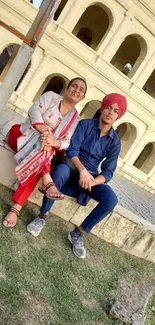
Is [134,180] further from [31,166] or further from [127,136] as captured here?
[31,166]

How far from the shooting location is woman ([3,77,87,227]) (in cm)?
355

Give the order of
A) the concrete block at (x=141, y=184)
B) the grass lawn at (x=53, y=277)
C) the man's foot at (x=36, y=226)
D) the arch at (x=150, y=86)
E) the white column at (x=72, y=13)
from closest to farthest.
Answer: the grass lawn at (x=53, y=277) < the man's foot at (x=36, y=226) < the white column at (x=72, y=13) < the concrete block at (x=141, y=184) < the arch at (x=150, y=86)

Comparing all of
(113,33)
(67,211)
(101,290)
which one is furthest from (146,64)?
(101,290)

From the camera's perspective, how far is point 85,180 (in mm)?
3676

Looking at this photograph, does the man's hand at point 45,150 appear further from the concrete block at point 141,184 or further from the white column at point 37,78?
the concrete block at point 141,184

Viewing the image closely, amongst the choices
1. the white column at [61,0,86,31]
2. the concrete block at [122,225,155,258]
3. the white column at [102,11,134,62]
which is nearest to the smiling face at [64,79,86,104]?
the concrete block at [122,225,155,258]

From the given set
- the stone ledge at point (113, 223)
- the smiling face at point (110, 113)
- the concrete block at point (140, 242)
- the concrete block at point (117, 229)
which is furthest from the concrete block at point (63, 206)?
the smiling face at point (110, 113)

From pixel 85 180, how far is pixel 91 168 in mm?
384

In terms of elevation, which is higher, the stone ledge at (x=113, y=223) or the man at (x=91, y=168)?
the man at (x=91, y=168)

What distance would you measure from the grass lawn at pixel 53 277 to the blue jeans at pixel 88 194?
1.06 ft

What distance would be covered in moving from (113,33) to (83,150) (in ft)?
38.3

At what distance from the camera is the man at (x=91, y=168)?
3697mm

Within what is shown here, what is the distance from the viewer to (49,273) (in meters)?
3.06

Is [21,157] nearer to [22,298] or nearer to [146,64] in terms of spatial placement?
[22,298]
